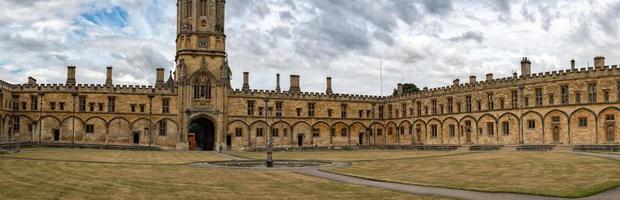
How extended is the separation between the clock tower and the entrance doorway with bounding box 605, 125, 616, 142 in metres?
38.4

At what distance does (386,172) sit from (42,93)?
45432 mm

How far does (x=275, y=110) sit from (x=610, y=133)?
35.7 meters

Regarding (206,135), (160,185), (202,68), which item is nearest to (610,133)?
(202,68)

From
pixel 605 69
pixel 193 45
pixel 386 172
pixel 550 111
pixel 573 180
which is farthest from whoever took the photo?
pixel 193 45

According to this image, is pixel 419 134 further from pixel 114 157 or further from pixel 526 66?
pixel 114 157

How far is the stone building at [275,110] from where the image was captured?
54.1m

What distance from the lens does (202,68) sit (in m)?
65.7

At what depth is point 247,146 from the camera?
67562mm

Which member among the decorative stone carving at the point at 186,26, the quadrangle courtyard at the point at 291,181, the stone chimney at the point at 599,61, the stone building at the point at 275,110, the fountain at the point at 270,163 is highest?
the decorative stone carving at the point at 186,26

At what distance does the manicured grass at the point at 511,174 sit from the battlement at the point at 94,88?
3733 centimetres

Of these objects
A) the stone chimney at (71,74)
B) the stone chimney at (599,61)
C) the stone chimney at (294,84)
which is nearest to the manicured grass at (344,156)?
the stone chimney at (599,61)

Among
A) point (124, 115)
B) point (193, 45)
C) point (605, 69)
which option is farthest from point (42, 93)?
point (605, 69)

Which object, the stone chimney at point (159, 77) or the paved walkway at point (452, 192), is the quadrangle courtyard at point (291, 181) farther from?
the stone chimney at point (159, 77)

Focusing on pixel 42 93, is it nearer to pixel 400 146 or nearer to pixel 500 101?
pixel 400 146
